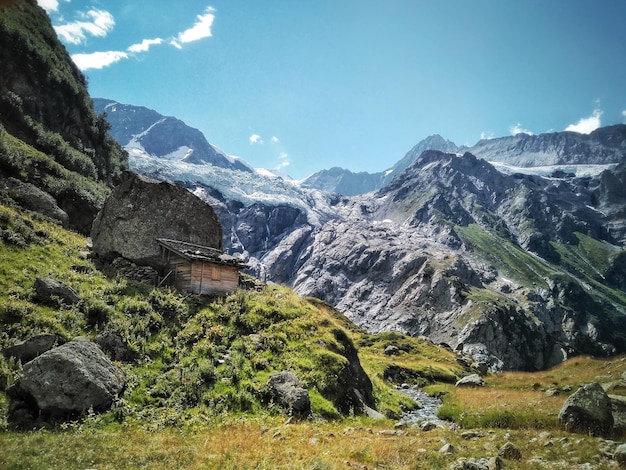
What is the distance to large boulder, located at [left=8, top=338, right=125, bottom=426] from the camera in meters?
18.3

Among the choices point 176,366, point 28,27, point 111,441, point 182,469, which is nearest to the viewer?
point 182,469

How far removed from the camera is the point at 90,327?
26047 mm

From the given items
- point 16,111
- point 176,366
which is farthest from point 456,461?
point 16,111

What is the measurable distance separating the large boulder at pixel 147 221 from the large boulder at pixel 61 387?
20259 mm

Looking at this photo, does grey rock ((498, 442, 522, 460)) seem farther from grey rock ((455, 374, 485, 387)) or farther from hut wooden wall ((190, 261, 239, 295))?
grey rock ((455, 374, 485, 387))

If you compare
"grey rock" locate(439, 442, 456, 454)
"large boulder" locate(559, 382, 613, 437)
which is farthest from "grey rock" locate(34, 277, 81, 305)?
"large boulder" locate(559, 382, 613, 437)

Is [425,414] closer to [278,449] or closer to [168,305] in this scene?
[278,449]

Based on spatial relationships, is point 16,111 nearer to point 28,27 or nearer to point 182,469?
point 28,27

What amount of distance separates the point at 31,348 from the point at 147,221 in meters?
22.6

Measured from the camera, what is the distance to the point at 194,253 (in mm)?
38562

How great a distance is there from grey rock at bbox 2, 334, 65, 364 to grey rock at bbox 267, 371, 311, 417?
12666 mm

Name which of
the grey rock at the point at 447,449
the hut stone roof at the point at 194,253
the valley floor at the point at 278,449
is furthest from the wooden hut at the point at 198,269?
the grey rock at the point at 447,449

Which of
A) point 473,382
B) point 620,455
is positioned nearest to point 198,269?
point 620,455

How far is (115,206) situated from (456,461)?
40.1 metres
